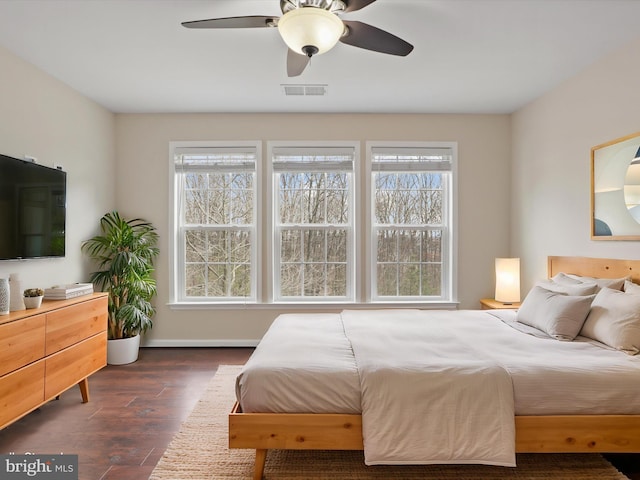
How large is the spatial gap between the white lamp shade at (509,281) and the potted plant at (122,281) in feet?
11.7

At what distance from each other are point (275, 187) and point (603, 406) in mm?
3501

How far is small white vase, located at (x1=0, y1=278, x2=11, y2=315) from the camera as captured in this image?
8.07 ft

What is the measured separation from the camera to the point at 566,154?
11.9 feet

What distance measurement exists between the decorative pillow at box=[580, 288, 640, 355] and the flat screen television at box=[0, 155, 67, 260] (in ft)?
12.8

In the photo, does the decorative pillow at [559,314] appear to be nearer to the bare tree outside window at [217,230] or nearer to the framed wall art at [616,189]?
the framed wall art at [616,189]

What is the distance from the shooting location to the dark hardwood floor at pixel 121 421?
7.55 ft

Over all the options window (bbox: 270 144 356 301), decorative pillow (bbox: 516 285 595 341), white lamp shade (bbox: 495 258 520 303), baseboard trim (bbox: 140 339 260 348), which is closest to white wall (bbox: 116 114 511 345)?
baseboard trim (bbox: 140 339 260 348)

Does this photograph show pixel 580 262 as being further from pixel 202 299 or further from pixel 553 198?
pixel 202 299

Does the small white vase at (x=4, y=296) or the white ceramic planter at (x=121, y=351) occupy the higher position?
the small white vase at (x=4, y=296)

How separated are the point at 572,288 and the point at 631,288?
0.37m

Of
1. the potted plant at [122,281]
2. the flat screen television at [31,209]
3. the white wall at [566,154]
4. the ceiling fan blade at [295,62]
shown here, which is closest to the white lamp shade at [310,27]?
the ceiling fan blade at [295,62]

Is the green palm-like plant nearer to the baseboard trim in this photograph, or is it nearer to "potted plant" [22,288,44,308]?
the baseboard trim

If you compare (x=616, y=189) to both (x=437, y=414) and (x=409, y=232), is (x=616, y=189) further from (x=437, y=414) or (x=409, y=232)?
(x=437, y=414)

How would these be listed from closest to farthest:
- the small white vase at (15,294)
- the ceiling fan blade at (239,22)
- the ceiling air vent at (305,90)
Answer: the ceiling fan blade at (239,22)
the small white vase at (15,294)
the ceiling air vent at (305,90)
